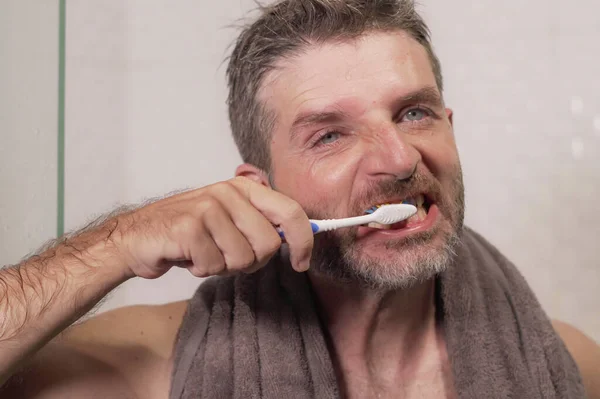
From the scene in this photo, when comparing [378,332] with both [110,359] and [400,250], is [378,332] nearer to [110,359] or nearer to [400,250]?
[400,250]

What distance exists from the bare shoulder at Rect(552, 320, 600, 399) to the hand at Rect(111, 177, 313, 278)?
2.12 ft

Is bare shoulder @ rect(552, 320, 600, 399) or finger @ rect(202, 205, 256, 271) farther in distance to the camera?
bare shoulder @ rect(552, 320, 600, 399)

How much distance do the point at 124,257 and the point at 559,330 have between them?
83 cm

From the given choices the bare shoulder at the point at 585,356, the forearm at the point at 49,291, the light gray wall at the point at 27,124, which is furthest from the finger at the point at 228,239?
the bare shoulder at the point at 585,356

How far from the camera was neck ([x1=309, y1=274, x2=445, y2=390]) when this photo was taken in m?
0.87

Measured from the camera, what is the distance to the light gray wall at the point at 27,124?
101cm

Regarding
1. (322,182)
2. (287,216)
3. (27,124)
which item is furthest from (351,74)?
(27,124)

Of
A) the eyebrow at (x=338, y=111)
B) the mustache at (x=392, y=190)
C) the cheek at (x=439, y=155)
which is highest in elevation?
the eyebrow at (x=338, y=111)

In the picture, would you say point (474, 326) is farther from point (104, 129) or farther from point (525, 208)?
point (104, 129)

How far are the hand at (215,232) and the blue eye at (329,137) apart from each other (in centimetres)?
20

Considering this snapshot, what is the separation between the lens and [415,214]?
0.77m

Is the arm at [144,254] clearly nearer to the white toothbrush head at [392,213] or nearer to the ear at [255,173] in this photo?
the white toothbrush head at [392,213]

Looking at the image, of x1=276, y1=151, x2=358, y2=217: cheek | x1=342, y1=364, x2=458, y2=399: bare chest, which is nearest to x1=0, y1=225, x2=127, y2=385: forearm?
x1=276, y1=151, x2=358, y2=217: cheek

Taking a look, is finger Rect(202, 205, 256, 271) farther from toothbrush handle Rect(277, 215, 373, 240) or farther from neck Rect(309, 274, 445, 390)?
neck Rect(309, 274, 445, 390)
